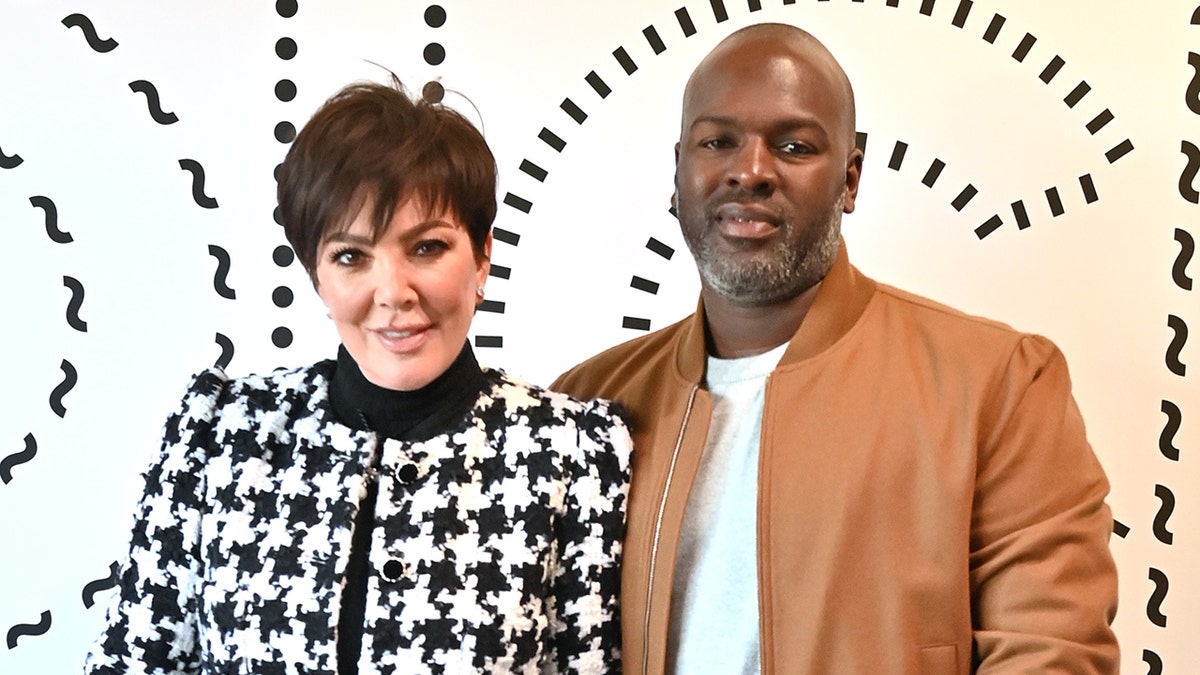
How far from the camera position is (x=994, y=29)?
2094 millimetres

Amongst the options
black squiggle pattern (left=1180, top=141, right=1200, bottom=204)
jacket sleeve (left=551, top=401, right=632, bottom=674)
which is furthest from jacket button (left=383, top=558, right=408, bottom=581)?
black squiggle pattern (left=1180, top=141, right=1200, bottom=204)

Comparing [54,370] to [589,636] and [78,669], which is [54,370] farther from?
[589,636]

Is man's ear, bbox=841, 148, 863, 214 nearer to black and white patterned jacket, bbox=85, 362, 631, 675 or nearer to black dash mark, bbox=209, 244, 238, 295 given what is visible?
black and white patterned jacket, bbox=85, 362, 631, 675

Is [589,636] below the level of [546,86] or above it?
below

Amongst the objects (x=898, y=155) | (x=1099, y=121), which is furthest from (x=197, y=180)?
(x=1099, y=121)

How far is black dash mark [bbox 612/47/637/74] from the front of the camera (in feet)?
7.13

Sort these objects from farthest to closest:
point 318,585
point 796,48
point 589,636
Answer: point 796,48 < point 589,636 < point 318,585

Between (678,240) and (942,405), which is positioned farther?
(678,240)

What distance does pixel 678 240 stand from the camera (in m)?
2.16

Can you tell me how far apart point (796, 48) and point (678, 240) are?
64 cm

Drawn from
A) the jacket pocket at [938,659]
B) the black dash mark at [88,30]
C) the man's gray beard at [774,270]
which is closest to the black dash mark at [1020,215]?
the man's gray beard at [774,270]

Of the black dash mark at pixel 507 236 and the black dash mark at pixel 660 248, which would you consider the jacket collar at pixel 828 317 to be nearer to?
the black dash mark at pixel 660 248

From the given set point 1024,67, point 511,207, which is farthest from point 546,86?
point 1024,67

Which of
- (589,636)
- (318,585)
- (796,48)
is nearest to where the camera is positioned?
(318,585)
